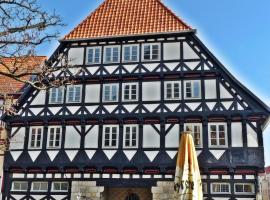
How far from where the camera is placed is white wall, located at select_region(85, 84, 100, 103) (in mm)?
19453

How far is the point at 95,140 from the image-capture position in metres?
18.8

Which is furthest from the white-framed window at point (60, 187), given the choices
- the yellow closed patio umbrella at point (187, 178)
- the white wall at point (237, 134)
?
the yellow closed patio umbrella at point (187, 178)

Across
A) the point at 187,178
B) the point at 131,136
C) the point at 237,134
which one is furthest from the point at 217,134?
the point at 187,178

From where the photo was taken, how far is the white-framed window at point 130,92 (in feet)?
62.4

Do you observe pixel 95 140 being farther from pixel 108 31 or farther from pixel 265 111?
pixel 265 111

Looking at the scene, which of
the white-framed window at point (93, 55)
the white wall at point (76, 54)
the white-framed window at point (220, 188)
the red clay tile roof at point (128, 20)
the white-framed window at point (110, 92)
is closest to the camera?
the white-framed window at point (220, 188)

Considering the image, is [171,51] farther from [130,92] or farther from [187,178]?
[187,178]

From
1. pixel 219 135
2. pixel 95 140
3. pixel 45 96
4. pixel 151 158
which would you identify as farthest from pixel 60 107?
pixel 219 135

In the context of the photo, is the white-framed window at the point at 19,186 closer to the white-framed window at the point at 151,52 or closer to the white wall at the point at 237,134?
the white-framed window at the point at 151,52

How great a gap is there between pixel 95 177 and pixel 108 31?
24.5ft

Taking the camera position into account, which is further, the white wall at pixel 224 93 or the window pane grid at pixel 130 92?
the window pane grid at pixel 130 92

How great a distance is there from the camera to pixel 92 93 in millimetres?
19594

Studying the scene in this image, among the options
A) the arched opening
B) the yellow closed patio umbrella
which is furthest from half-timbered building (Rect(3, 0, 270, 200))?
the yellow closed patio umbrella

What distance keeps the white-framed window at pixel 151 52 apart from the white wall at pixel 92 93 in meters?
2.77
